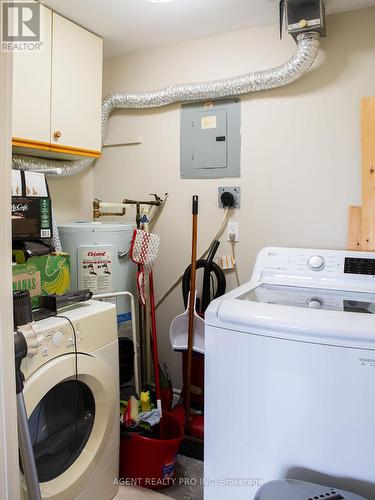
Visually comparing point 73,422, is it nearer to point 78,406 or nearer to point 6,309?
point 78,406

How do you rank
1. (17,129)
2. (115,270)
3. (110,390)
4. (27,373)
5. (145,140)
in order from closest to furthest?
(27,373) < (110,390) < (17,129) < (115,270) < (145,140)

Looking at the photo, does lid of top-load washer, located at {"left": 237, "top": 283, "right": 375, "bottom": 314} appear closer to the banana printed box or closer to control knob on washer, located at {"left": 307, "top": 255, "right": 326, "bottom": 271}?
control knob on washer, located at {"left": 307, "top": 255, "right": 326, "bottom": 271}

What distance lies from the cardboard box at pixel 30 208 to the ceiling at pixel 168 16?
3.36ft

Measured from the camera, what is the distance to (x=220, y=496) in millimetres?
1455

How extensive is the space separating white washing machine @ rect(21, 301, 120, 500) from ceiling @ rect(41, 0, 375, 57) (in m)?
1.60

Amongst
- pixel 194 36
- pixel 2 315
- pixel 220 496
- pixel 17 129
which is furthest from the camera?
pixel 194 36

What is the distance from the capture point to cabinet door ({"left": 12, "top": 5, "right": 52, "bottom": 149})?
6.30 ft

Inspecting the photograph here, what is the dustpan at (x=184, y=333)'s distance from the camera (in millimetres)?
2221

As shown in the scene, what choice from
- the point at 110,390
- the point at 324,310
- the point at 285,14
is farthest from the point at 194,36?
the point at 110,390

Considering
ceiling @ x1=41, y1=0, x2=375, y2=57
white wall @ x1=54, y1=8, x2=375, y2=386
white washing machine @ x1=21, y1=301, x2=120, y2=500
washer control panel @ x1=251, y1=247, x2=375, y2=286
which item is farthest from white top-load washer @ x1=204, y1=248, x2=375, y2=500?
ceiling @ x1=41, y1=0, x2=375, y2=57

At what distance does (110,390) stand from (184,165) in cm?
151

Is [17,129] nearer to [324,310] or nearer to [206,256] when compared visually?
[206,256]

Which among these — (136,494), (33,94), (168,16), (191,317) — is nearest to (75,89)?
(33,94)

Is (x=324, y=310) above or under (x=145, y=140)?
under
